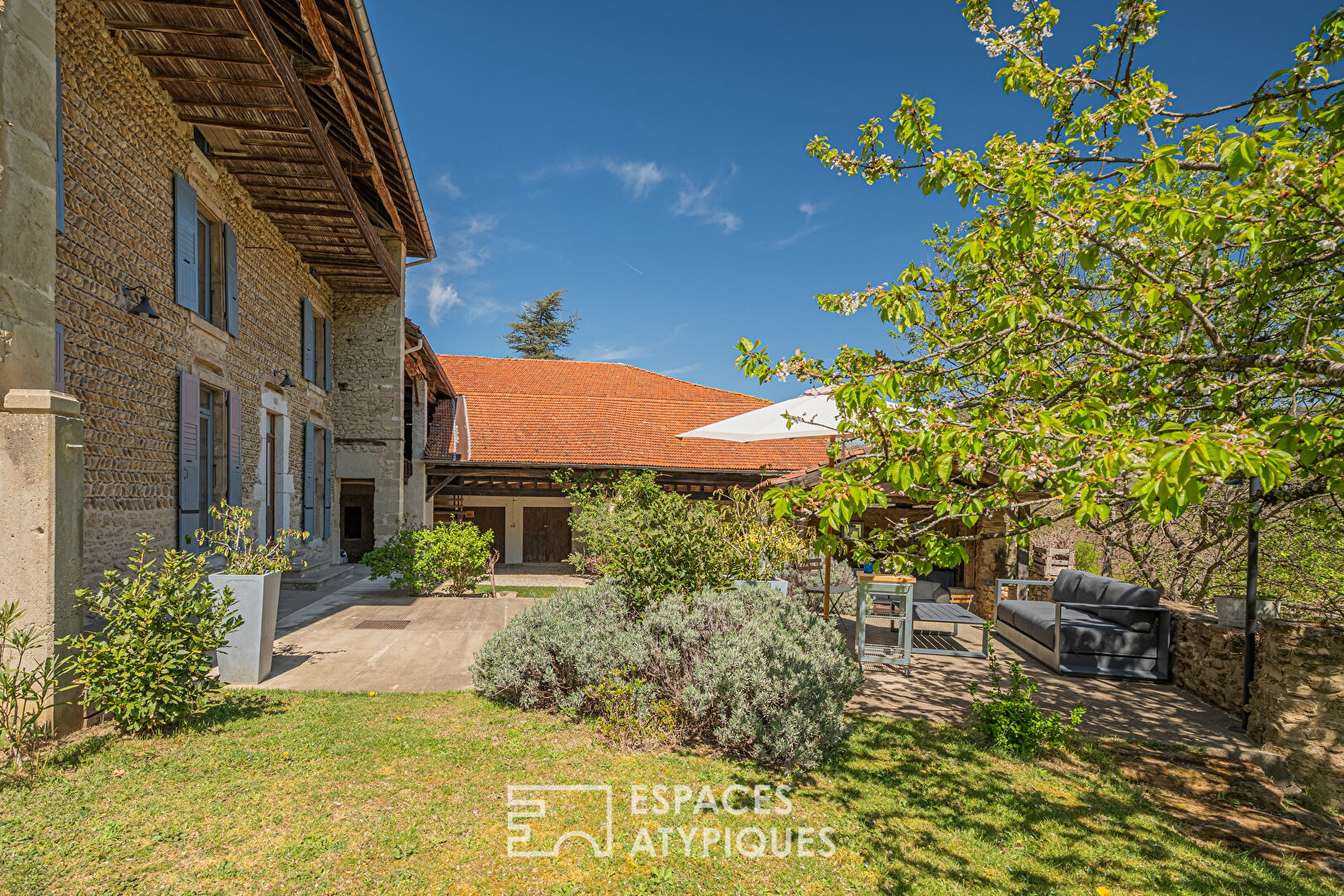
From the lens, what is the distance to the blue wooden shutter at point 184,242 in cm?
668

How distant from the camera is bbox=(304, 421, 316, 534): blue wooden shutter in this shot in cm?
1113

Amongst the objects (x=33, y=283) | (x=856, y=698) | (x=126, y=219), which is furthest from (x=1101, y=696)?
(x=126, y=219)

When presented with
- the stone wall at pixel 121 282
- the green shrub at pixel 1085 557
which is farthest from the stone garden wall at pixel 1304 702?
the stone wall at pixel 121 282

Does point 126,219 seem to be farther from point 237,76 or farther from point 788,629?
point 788,629

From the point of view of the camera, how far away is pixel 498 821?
324 centimetres

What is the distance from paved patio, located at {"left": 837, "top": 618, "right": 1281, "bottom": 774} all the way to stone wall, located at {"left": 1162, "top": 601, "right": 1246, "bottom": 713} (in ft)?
0.41

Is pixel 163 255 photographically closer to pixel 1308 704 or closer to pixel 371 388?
pixel 371 388

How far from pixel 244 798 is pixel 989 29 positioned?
6.20 m

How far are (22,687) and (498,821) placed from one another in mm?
2793

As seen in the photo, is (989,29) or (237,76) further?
(237,76)

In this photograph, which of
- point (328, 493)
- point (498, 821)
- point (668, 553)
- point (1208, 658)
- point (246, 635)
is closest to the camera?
point (498, 821)

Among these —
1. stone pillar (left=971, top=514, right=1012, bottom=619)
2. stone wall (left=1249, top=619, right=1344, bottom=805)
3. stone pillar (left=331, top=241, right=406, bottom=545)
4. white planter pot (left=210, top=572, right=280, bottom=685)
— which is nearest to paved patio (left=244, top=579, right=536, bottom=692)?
white planter pot (left=210, top=572, right=280, bottom=685)

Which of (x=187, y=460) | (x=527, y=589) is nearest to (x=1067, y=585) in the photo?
(x=527, y=589)

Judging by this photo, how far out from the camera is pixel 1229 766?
4512mm
